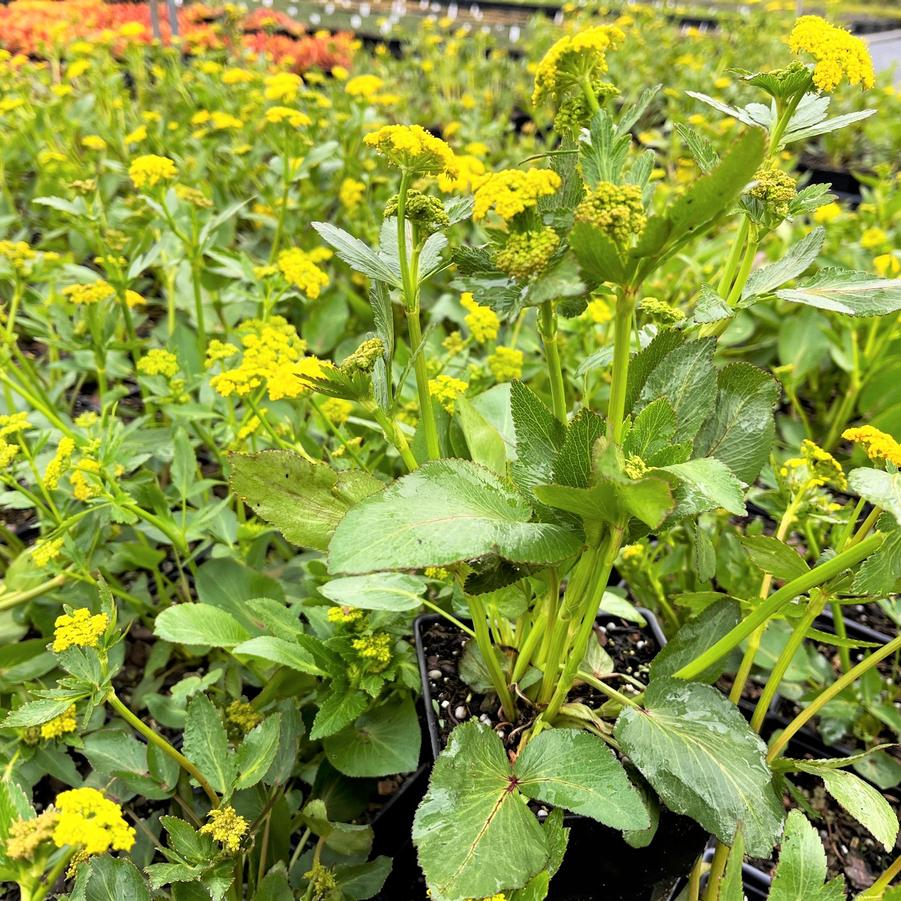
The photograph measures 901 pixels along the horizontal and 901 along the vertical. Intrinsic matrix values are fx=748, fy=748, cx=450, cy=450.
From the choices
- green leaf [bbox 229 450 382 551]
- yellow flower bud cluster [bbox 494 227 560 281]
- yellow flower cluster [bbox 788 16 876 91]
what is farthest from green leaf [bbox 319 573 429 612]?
yellow flower cluster [bbox 788 16 876 91]

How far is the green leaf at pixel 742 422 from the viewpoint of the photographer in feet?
2.26

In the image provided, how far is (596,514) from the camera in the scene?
21.3 inches

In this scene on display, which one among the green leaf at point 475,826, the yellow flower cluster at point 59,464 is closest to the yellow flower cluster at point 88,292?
the yellow flower cluster at point 59,464

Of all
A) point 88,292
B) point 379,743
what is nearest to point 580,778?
point 379,743

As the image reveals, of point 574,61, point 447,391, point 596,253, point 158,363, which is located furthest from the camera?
point 158,363

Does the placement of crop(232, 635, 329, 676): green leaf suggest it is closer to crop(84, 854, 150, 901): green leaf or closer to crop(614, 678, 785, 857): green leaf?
crop(84, 854, 150, 901): green leaf

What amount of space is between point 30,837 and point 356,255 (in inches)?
19.3

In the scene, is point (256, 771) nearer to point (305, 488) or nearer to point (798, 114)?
point (305, 488)

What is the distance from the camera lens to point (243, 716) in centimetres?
90

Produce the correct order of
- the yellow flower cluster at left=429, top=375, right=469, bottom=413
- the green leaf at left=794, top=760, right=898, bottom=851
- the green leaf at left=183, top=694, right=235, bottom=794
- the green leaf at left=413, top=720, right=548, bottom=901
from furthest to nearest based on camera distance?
1. the yellow flower cluster at left=429, top=375, right=469, bottom=413
2. the green leaf at left=183, top=694, right=235, bottom=794
3. the green leaf at left=794, top=760, right=898, bottom=851
4. the green leaf at left=413, top=720, right=548, bottom=901

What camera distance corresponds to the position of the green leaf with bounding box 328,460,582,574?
0.49 metres

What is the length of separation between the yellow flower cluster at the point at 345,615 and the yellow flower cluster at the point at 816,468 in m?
0.50

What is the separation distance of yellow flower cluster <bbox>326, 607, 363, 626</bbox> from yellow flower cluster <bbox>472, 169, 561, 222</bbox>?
1.56ft

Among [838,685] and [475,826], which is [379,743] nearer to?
[475,826]
